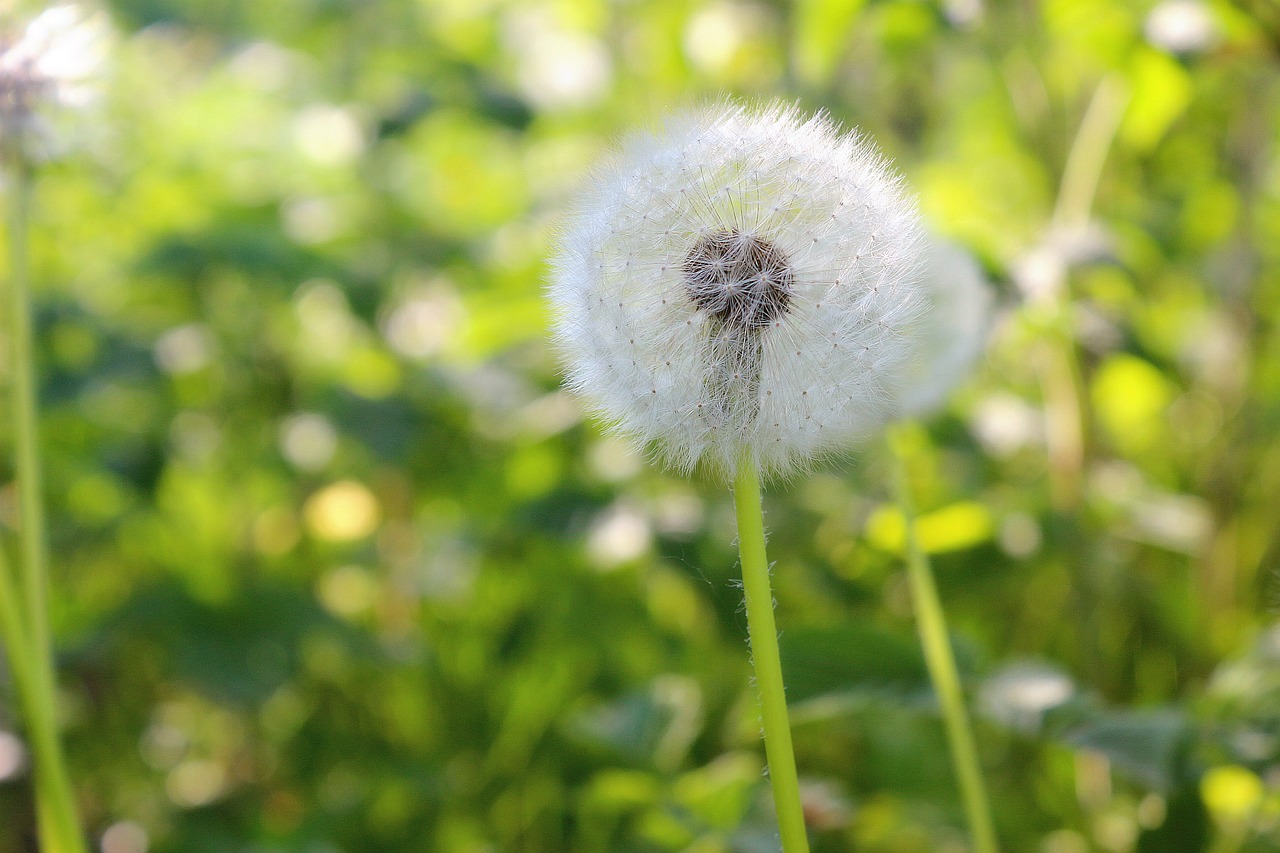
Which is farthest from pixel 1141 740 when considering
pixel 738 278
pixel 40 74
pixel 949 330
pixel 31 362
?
pixel 40 74

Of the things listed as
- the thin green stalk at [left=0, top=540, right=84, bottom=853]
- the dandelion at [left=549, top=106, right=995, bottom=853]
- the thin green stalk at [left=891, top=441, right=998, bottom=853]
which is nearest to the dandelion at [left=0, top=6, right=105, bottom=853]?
the thin green stalk at [left=0, top=540, right=84, bottom=853]

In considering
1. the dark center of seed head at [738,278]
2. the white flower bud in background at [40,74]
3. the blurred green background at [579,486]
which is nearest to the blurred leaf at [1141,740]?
the blurred green background at [579,486]

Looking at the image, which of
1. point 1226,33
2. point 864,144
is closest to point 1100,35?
point 1226,33

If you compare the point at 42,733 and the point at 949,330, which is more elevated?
the point at 949,330

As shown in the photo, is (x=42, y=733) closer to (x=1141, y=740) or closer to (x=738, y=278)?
(x=738, y=278)

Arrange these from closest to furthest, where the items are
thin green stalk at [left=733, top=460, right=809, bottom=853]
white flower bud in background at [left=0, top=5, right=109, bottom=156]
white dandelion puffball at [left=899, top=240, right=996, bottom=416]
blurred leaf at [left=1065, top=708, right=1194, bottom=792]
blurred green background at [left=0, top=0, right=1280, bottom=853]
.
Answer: thin green stalk at [left=733, top=460, right=809, bottom=853] → blurred leaf at [left=1065, top=708, right=1194, bottom=792] → white flower bud in background at [left=0, top=5, right=109, bottom=156] → white dandelion puffball at [left=899, top=240, right=996, bottom=416] → blurred green background at [left=0, top=0, right=1280, bottom=853]

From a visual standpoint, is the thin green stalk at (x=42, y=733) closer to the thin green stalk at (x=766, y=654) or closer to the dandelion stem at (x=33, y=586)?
the dandelion stem at (x=33, y=586)

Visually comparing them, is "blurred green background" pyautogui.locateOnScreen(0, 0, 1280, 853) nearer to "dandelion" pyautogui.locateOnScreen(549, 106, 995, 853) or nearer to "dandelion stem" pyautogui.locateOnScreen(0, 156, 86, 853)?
"dandelion stem" pyautogui.locateOnScreen(0, 156, 86, 853)
